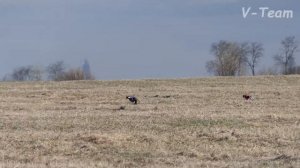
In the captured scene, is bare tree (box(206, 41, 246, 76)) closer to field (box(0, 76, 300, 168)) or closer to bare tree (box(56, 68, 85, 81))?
bare tree (box(56, 68, 85, 81))

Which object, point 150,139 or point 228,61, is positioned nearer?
point 150,139

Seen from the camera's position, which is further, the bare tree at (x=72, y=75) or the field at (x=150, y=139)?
the bare tree at (x=72, y=75)

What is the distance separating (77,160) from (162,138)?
3620mm

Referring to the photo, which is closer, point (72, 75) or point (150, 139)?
point (150, 139)

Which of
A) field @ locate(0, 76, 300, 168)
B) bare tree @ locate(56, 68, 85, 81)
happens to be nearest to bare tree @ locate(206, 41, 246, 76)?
bare tree @ locate(56, 68, 85, 81)

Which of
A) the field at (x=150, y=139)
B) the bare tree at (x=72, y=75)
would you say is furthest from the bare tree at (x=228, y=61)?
the field at (x=150, y=139)

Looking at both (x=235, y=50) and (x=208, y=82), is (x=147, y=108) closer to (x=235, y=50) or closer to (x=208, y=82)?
(x=208, y=82)

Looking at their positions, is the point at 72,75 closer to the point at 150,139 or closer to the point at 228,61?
the point at 228,61

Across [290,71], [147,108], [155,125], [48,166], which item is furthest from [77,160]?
[290,71]

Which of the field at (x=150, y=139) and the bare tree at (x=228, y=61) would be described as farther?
the bare tree at (x=228, y=61)

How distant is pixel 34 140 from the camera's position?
15.6 meters

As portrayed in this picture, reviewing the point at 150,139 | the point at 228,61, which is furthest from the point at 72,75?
the point at 150,139

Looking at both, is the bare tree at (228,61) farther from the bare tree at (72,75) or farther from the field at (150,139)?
the field at (150,139)

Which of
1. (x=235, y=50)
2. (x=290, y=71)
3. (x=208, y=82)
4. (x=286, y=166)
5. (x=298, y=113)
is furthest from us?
(x=235, y=50)
